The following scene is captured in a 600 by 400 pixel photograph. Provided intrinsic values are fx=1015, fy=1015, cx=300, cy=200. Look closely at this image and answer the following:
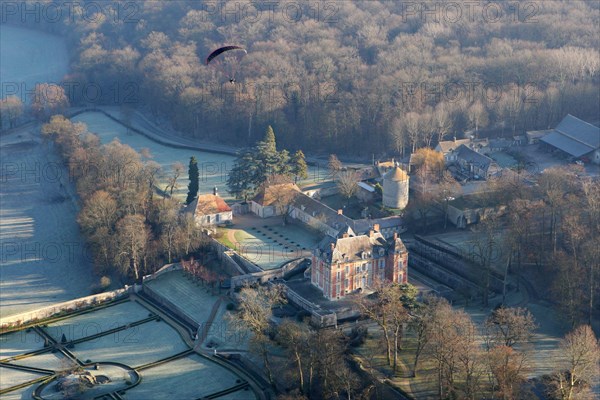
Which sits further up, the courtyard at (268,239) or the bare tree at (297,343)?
the bare tree at (297,343)

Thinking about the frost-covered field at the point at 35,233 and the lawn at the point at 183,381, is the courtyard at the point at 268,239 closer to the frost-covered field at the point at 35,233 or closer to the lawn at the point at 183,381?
the frost-covered field at the point at 35,233

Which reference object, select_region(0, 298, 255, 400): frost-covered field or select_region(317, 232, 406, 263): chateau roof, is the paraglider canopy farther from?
select_region(317, 232, 406, 263): chateau roof

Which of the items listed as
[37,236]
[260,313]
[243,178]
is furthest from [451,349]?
[37,236]

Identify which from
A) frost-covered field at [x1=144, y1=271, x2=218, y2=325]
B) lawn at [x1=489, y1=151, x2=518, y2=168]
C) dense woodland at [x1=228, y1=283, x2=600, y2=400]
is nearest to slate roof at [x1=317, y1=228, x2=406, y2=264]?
dense woodland at [x1=228, y1=283, x2=600, y2=400]

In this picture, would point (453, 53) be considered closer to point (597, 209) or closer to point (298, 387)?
point (597, 209)

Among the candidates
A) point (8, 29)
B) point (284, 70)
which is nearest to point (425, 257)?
point (284, 70)

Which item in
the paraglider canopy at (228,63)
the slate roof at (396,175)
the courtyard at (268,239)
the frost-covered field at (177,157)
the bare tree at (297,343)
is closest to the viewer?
the bare tree at (297,343)

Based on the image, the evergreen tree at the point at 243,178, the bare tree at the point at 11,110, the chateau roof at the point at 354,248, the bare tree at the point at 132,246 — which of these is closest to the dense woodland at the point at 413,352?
the chateau roof at the point at 354,248

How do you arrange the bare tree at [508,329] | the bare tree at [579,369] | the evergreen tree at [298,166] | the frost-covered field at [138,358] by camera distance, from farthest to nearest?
the evergreen tree at [298,166]
the frost-covered field at [138,358]
the bare tree at [508,329]
the bare tree at [579,369]
